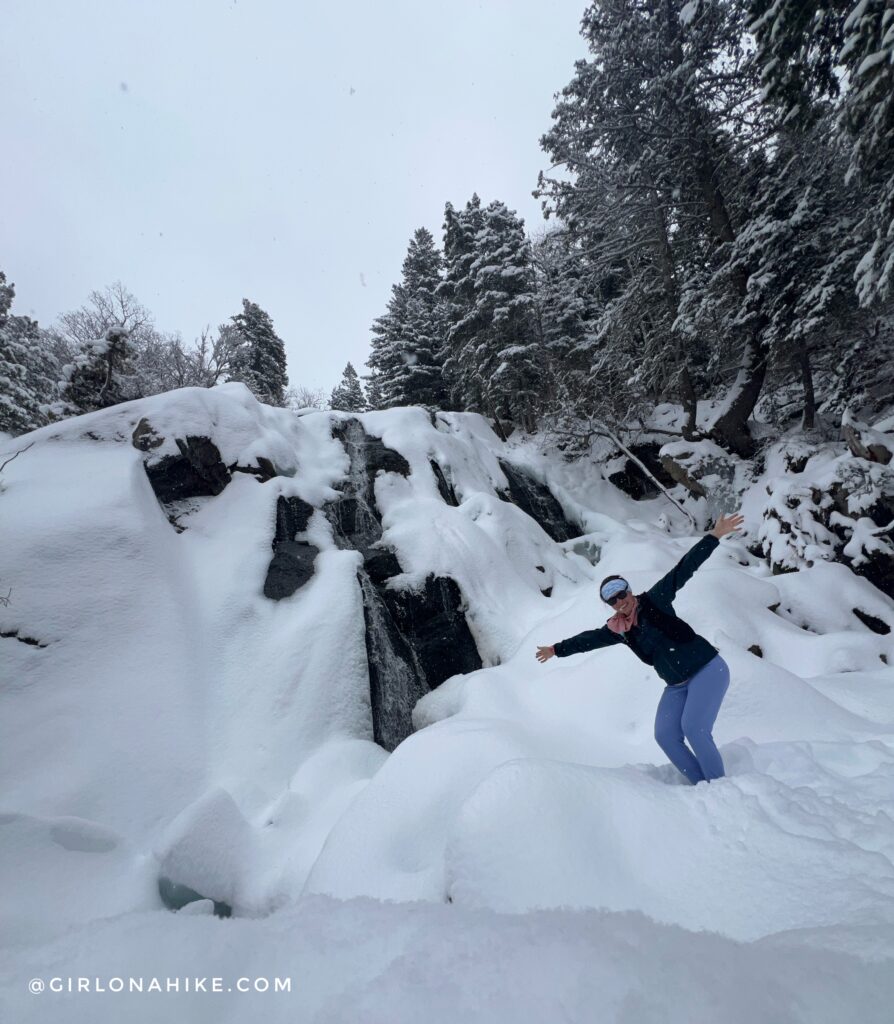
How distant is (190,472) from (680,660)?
29.0 ft

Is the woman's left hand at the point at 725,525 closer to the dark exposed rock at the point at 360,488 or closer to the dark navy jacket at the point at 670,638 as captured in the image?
the dark navy jacket at the point at 670,638

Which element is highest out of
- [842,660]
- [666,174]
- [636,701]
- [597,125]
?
[597,125]

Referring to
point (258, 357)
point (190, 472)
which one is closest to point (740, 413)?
point (190, 472)

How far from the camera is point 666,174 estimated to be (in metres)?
12.5

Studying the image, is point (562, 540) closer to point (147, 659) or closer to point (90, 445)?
point (147, 659)

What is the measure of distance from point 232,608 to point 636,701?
582 cm

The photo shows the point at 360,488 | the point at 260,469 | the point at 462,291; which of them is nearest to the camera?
the point at 260,469

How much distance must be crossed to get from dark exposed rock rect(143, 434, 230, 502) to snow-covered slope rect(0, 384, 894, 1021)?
9.8 inches

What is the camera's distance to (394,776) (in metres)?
3.60

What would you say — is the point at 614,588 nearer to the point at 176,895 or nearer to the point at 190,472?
the point at 176,895

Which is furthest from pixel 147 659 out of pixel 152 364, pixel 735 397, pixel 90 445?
pixel 152 364

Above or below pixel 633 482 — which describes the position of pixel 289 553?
below

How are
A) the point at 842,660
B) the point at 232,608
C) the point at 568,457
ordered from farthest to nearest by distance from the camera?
1. the point at 568,457
2. the point at 232,608
3. the point at 842,660

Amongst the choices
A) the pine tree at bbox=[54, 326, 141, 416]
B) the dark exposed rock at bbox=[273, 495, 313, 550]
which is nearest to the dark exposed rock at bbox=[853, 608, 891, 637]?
the dark exposed rock at bbox=[273, 495, 313, 550]
